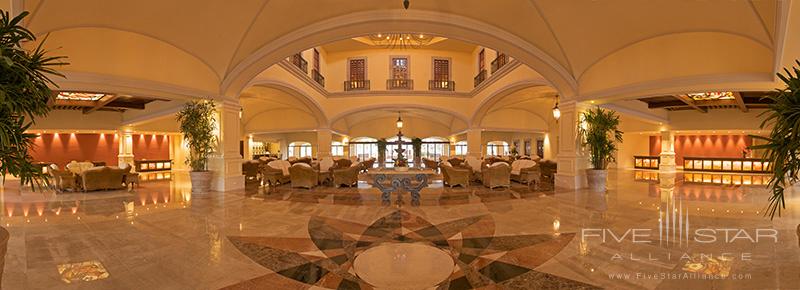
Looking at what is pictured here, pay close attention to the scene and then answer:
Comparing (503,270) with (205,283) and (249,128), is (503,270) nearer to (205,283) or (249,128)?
(205,283)

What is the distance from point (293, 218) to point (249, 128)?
14.7 m

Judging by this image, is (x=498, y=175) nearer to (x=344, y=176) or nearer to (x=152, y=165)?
(x=344, y=176)

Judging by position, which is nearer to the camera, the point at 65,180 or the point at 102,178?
the point at 65,180

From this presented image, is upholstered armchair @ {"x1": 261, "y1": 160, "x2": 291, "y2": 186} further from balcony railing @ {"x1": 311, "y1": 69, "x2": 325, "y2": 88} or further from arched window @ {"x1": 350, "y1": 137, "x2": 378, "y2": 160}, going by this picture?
arched window @ {"x1": 350, "y1": 137, "x2": 378, "y2": 160}

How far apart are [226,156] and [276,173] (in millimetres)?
1407

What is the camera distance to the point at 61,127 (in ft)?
42.5

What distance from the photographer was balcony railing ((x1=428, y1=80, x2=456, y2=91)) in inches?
648

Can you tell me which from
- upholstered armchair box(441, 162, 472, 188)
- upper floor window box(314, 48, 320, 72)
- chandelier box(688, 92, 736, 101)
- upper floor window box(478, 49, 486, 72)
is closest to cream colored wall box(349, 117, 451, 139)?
upper floor window box(478, 49, 486, 72)

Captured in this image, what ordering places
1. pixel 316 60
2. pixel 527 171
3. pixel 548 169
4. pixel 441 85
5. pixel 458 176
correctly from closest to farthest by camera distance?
pixel 458 176 < pixel 527 171 < pixel 548 169 < pixel 316 60 < pixel 441 85

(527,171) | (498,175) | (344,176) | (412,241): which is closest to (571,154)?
(527,171)

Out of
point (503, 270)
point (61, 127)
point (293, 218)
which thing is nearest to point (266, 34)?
point (293, 218)

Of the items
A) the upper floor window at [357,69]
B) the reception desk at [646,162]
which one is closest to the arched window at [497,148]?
the reception desk at [646,162]

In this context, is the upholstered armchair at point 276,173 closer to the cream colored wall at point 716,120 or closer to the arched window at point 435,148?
the arched window at point 435,148

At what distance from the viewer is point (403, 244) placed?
427 centimetres
